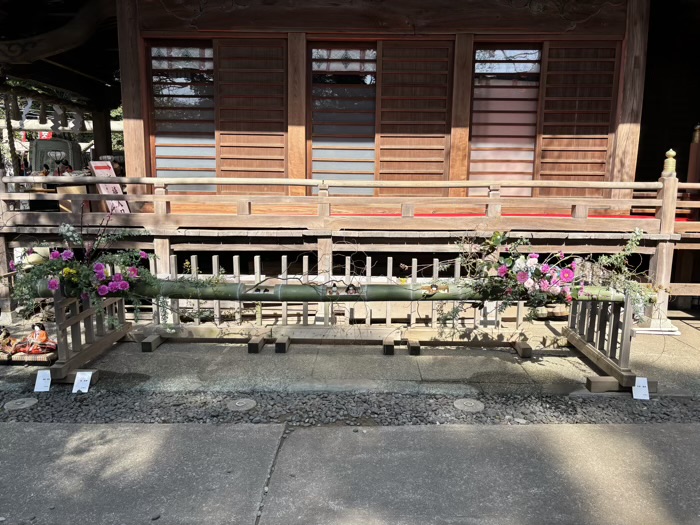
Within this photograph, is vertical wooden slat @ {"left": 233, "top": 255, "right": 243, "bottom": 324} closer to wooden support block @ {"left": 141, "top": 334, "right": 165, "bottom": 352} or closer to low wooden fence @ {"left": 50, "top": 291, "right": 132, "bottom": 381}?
wooden support block @ {"left": 141, "top": 334, "right": 165, "bottom": 352}

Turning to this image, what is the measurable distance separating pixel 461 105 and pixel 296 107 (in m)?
2.41

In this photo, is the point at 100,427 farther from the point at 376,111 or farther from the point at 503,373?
the point at 376,111

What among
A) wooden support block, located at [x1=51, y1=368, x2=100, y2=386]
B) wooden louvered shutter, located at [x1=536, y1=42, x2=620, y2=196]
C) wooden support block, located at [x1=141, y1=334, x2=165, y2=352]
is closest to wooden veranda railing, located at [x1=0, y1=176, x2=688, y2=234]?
wooden louvered shutter, located at [x1=536, y1=42, x2=620, y2=196]

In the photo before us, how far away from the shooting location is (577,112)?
7602mm

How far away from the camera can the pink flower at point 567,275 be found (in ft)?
14.3

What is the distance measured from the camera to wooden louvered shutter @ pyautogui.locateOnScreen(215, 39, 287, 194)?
24.7 feet

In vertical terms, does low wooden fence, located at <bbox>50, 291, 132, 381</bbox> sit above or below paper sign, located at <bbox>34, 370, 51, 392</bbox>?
above

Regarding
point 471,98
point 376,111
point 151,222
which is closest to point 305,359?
point 151,222

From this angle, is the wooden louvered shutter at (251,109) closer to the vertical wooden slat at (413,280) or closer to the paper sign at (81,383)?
the vertical wooden slat at (413,280)

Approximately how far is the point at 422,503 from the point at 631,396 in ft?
8.09

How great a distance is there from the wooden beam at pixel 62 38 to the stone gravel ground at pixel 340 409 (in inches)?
212

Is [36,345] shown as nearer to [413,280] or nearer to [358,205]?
[413,280]

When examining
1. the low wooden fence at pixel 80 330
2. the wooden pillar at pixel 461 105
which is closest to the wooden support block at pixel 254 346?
the low wooden fence at pixel 80 330

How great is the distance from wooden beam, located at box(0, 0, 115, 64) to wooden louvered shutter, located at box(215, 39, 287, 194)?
5.60 feet
